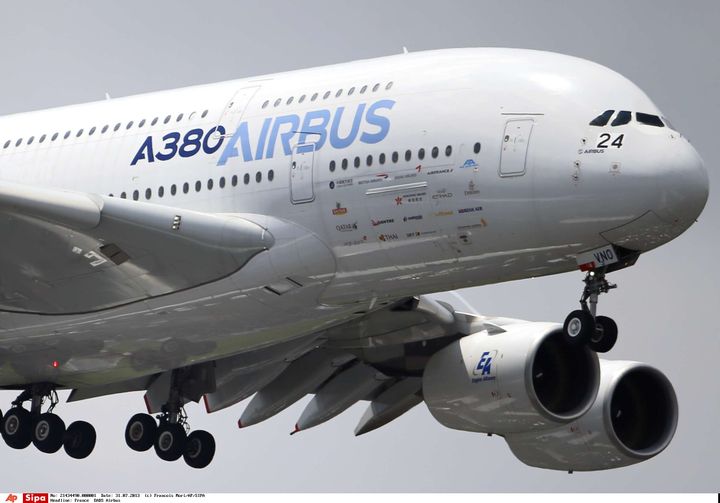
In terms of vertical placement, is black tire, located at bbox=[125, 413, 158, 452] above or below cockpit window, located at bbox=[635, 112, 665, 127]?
below

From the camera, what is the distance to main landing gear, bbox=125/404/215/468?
94.1ft

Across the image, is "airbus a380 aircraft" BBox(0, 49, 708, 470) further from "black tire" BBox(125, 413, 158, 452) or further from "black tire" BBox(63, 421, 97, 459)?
"black tire" BBox(63, 421, 97, 459)

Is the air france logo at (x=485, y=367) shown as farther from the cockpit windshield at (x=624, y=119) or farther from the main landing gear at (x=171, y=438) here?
the cockpit windshield at (x=624, y=119)

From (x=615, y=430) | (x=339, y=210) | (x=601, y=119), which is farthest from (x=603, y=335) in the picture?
(x=615, y=430)

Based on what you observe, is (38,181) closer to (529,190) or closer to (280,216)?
(280,216)

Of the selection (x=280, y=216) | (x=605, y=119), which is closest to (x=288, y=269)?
(x=280, y=216)

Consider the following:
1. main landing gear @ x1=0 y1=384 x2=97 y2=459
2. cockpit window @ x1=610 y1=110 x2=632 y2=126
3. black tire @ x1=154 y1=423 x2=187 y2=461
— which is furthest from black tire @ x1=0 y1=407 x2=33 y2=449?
cockpit window @ x1=610 y1=110 x2=632 y2=126

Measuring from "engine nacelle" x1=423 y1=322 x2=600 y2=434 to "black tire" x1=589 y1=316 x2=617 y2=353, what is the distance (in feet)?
14.6

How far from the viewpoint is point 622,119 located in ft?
72.4

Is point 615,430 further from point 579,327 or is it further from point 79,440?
point 79,440

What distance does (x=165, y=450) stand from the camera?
2875 centimetres

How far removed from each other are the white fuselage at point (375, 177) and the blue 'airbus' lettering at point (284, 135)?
21 mm

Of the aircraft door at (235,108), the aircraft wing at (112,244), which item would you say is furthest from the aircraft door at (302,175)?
the aircraft door at (235,108)

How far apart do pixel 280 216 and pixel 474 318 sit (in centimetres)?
564
